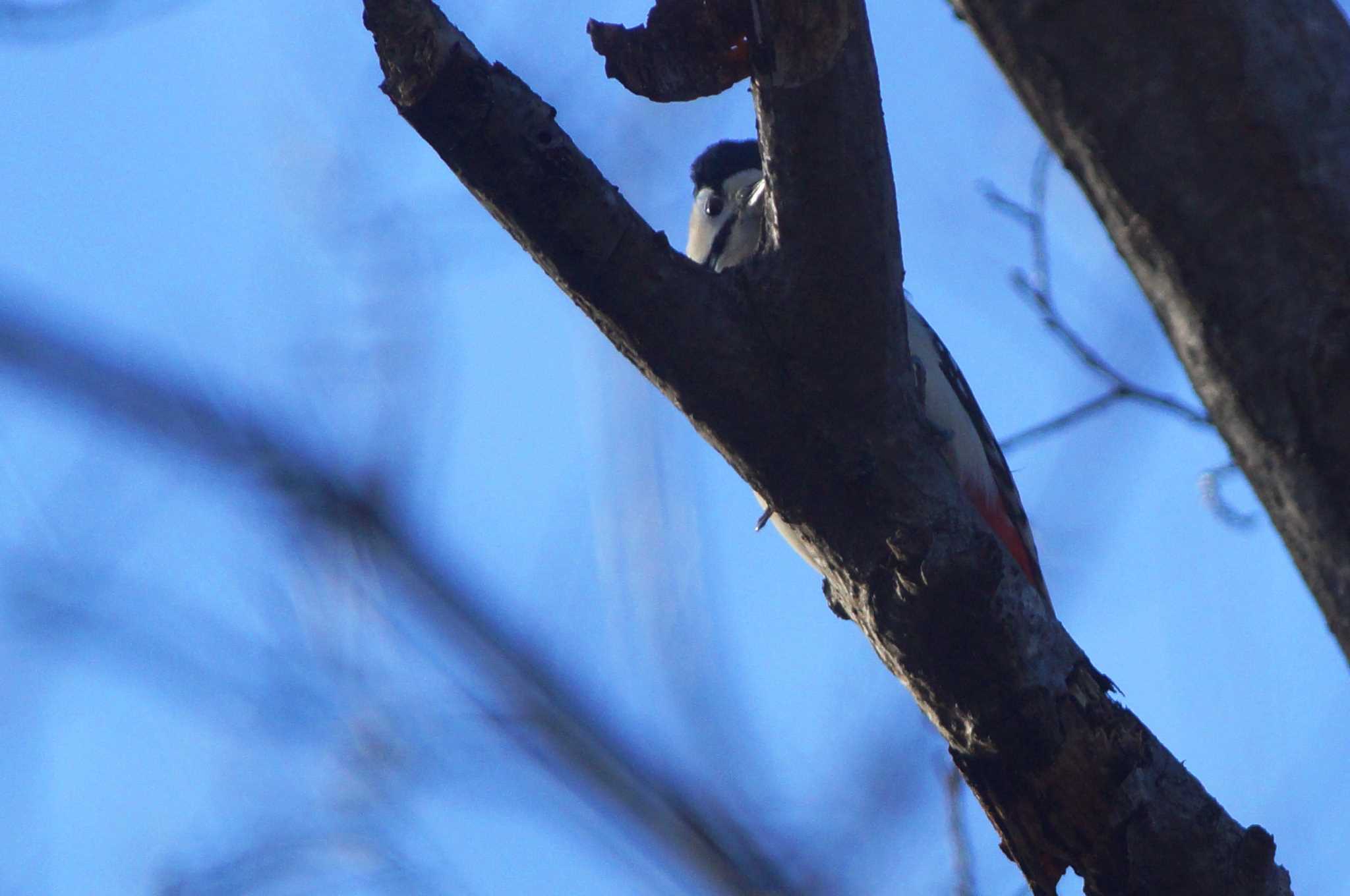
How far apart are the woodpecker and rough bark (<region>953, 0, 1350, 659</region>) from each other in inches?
84.4

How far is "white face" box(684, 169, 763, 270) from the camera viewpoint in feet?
15.1

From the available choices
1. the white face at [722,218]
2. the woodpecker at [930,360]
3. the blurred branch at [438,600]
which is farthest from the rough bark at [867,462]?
the white face at [722,218]

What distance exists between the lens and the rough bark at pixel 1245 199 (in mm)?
1220

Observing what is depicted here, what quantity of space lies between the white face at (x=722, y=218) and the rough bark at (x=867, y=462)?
8.89ft

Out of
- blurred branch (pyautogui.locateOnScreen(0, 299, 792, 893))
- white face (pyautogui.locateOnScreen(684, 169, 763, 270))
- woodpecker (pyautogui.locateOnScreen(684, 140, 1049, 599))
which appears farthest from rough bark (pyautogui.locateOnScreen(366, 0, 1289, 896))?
white face (pyautogui.locateOnScreen(684, 169, 763, 270))

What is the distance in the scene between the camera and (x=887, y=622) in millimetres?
1896

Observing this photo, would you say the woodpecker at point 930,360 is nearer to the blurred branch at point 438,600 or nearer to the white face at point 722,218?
the white face at point 722,218

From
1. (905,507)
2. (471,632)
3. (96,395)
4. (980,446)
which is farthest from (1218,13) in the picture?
(980,446)

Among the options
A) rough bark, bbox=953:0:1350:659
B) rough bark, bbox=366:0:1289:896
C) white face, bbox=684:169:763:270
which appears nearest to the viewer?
rough bark, bbox=953:0:1350:659

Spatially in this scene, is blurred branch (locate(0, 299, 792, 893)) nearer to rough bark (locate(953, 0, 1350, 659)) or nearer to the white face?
rough bark (locate(953, 0, 1350, 659))

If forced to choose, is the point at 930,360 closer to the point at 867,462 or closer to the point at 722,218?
the point at 722,218

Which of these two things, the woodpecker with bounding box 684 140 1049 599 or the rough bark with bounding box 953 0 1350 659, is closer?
the rough bark with bounding box 953 0 1350 659

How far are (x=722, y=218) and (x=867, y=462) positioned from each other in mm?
3140

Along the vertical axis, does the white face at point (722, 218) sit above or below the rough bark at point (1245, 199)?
above
